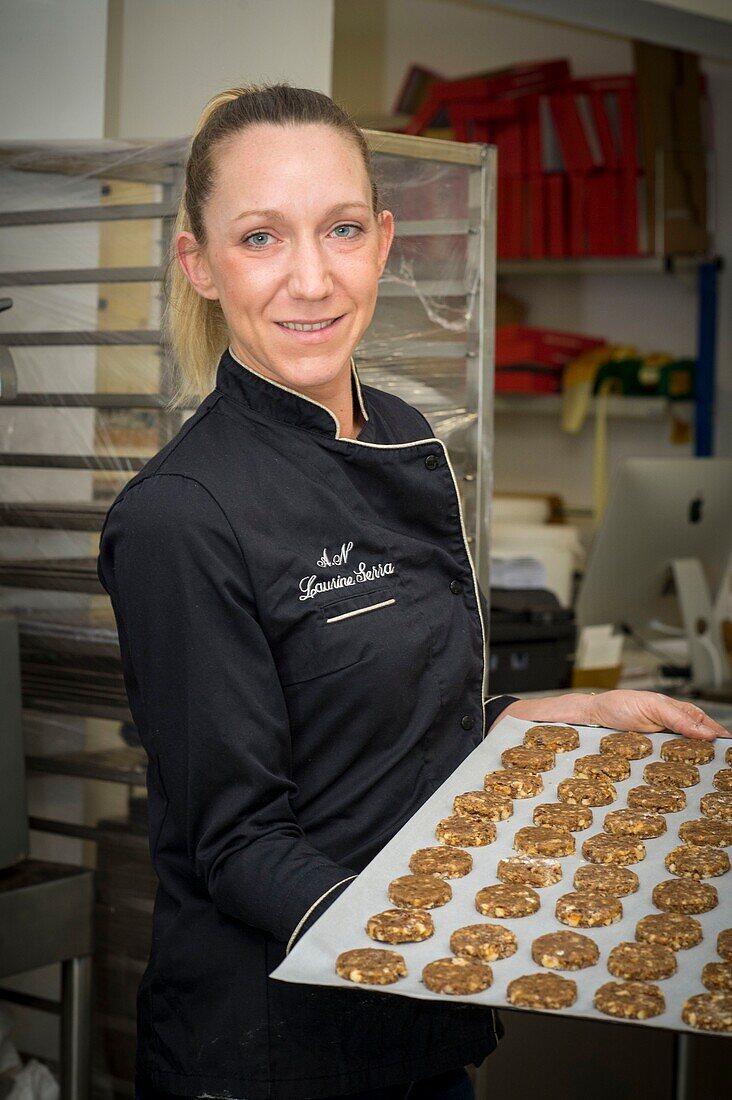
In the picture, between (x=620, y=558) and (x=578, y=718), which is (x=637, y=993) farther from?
(x=620, y=558)

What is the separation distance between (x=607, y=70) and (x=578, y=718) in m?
3.63

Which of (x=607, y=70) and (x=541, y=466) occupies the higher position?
(x=607, y=70)

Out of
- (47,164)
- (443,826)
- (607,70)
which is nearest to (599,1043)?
(443,826)

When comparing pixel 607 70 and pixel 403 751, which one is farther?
pixel 607 70

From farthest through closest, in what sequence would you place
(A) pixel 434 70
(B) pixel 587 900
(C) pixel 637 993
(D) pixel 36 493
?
1. (A) pixel 434 70
2. (D) pixel 36 493
3. (B) pixel 587 900
4. (C) pixel 637 993

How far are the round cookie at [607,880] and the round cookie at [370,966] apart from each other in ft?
0.79

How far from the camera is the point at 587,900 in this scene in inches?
44.3

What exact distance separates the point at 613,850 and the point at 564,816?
0.07 m

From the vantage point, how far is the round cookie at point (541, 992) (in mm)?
932

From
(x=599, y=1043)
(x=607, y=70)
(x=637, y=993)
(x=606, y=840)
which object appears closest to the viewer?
(x=637, y=993)

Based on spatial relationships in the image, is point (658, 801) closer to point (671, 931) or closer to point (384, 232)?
point (671, 931)

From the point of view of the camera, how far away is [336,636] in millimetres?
1123

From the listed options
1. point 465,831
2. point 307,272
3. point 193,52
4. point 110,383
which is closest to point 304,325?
point 307,272

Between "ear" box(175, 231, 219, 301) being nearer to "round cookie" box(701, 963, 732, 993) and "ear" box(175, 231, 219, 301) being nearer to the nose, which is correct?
the nose
